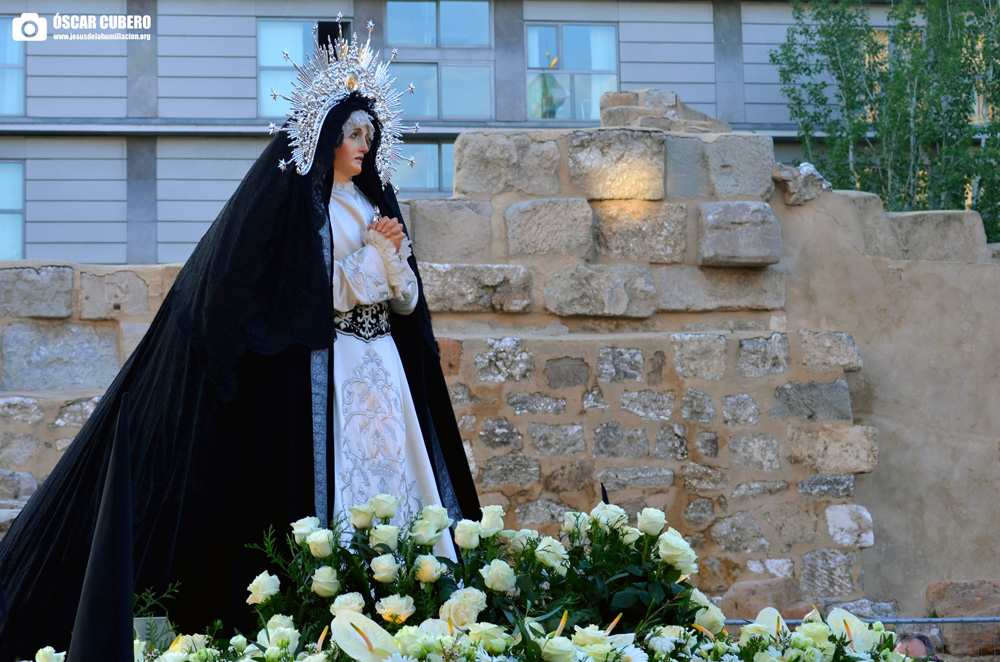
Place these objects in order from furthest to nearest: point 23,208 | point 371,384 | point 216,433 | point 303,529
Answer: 1. point 23,208
2. point 371,384
3. point 216,433
4. point 303,529

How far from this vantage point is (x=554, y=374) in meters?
4.95

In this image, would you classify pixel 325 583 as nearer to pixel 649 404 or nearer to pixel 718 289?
pixel 649 404

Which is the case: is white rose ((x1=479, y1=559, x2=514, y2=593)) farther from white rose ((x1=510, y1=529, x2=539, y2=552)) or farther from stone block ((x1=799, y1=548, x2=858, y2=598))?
stone block ((x1=799, y1=548, x2=858, y2=598))

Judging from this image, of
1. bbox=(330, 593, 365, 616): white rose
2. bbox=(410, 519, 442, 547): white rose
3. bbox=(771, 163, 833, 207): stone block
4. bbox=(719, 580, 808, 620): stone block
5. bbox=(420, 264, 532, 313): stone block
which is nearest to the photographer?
bbox=(330, 593, 365, 616): white rose

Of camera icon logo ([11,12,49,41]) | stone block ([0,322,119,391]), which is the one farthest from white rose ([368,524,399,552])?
camera icon logo ([11,12,49,41])

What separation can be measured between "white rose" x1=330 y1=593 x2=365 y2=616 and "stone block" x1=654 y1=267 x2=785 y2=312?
363 centimetres

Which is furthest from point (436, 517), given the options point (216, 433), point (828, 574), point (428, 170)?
point (428, 170)

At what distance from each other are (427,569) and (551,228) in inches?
137

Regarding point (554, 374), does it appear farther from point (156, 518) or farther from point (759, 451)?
point (156, 518)

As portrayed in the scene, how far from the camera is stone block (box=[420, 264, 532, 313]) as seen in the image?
16.6 feet

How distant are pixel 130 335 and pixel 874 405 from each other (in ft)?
11.1

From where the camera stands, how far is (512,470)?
16.0ft

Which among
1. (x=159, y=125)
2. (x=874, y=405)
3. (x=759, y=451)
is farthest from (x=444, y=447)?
(x=159, y=125)

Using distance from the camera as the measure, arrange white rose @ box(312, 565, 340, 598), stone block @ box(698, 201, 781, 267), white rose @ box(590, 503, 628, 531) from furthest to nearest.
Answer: stone block @ box(698, 201, 781, 267), white rose @ box(590, 503, 628, 531), white rose @ box(312, 565, 340, 598)
